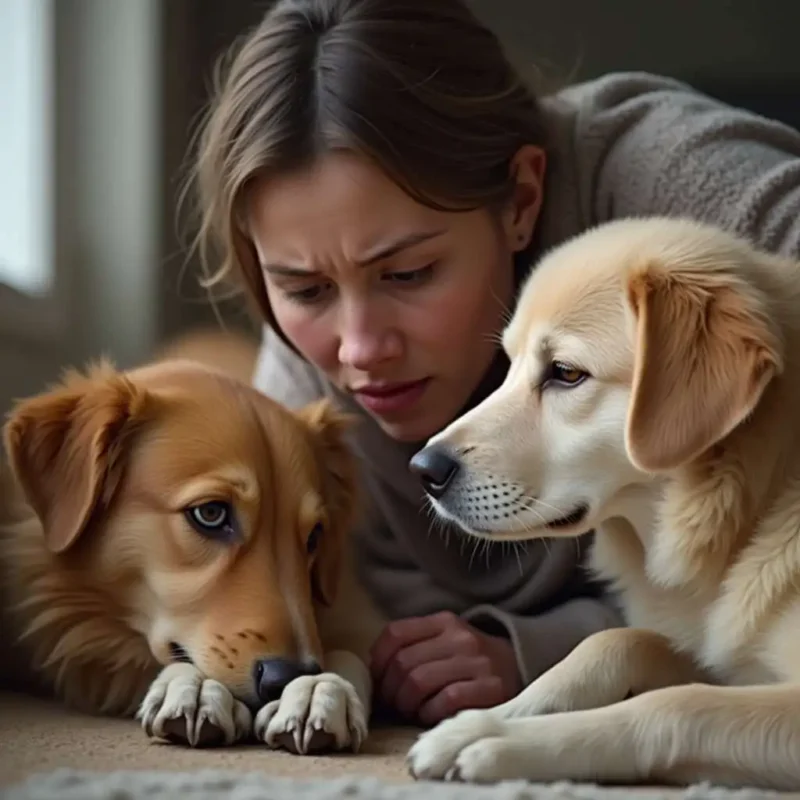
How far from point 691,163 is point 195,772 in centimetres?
131

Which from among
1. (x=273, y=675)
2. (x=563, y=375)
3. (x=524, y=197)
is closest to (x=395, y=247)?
(x=524, y=197)

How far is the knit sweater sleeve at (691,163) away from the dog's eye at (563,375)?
0.56 m

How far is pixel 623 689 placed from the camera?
153 centimetres

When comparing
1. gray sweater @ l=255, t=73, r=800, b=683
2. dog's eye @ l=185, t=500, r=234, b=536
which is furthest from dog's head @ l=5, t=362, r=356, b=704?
gray sweater @ l=255, t=73, r=800, b=683

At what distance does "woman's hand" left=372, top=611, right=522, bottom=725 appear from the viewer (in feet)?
5.75

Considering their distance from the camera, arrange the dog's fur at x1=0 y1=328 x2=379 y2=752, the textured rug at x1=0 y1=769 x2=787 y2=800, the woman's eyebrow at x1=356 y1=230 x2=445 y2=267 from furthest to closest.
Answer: the woman's eyebrow at x1=356 y1=230 x2=445 y2=267 → the dog's fur at x1=0 y1=328 x2=379 y2=752 → the textured rug at x1=0 y1=769 x2=787 y2=800

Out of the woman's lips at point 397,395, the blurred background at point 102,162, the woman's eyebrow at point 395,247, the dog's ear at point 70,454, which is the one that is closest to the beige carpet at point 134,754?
the dog's ear at point 70,454

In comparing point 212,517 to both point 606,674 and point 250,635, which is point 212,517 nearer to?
point 250,635

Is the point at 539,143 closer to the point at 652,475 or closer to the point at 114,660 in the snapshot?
the point at 652,475

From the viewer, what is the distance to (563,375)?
1.57 m

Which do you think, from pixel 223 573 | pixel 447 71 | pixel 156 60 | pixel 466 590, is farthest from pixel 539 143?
pixel 156 60

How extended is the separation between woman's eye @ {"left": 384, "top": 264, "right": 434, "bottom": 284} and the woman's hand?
0.52 meters

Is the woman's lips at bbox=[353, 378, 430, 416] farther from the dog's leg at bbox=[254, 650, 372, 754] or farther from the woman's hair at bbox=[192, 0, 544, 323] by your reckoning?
the dog's leg at bbox=[254, 650, 372, 754]

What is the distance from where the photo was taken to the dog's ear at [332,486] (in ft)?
6.26
